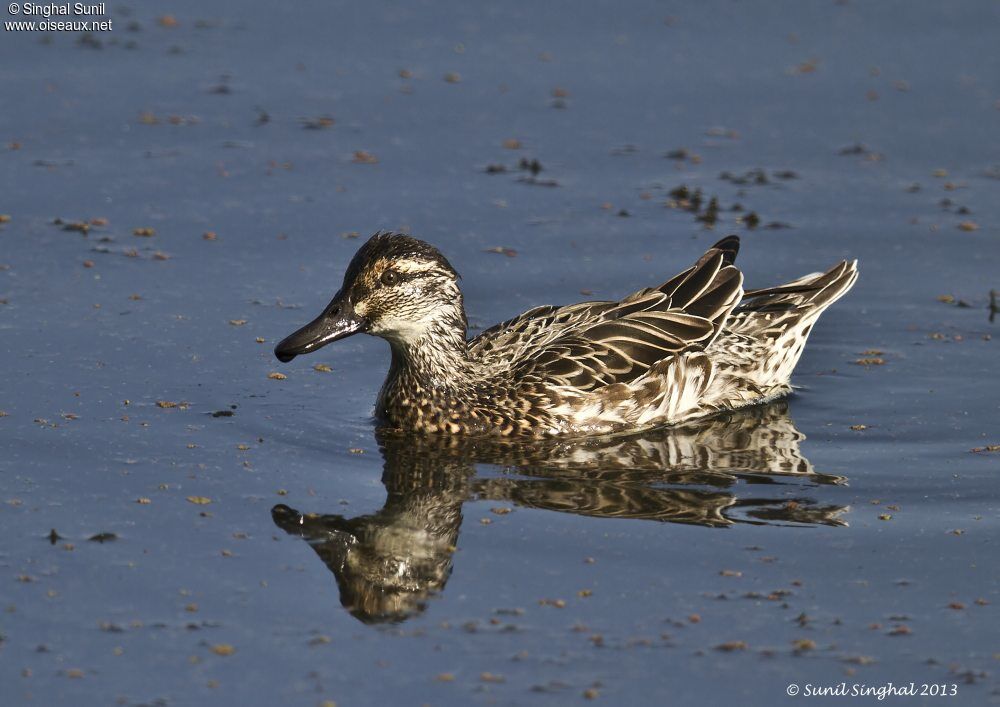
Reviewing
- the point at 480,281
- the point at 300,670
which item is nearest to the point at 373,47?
the point at 480,281

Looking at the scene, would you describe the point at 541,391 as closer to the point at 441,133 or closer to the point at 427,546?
the point at 427,546

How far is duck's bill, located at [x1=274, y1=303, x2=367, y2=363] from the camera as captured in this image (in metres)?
10.7

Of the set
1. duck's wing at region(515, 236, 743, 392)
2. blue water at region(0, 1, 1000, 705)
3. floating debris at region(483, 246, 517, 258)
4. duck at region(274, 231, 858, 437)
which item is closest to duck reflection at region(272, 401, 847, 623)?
blue water at region(0, 1, 1000, 705)

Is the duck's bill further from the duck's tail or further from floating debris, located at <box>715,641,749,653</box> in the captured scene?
floating debris, located at <box>715,641,749,653</box>

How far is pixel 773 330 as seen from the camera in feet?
39.6

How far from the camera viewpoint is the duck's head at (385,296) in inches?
422

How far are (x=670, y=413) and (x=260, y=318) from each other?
307cm

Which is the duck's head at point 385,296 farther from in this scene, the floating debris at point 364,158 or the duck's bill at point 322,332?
the floating debris at point 364,158

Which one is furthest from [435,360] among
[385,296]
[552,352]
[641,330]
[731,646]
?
[731,646]

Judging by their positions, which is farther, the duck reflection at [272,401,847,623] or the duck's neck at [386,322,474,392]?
the duck's neck at [386,322,474,392]

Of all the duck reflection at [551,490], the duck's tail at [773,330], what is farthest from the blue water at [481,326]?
the duck's tail at [773,330]

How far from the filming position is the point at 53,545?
28.9 ft

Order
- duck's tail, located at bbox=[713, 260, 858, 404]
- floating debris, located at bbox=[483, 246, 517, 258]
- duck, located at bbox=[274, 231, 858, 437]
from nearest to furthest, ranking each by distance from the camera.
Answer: duck, located at bbox=[274, 231, 858, 437] → duck's tail, located at bbox=[713, 260, 858, 404] → floating debris, located at bbox=[483, 246, 517, 258]

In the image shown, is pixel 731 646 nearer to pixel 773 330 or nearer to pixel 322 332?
pixel 322 332
